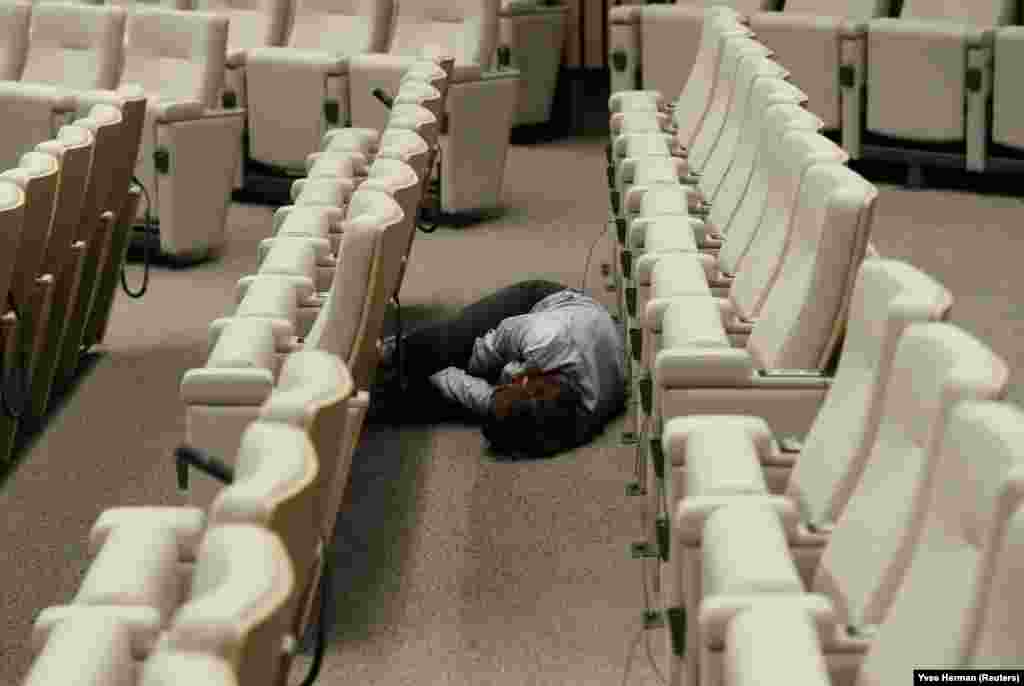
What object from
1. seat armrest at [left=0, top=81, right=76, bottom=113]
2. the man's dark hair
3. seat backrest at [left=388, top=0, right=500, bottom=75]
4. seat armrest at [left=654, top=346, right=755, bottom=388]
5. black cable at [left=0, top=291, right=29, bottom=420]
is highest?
seat backrest at [left=388, top=0, right=500, bottom=75]

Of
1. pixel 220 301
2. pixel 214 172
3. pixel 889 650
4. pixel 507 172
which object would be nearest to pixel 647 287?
pixel 889 650

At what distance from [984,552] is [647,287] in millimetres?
1747

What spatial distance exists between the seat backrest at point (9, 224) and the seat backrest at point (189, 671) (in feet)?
6.24

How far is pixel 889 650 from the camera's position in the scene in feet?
5.44

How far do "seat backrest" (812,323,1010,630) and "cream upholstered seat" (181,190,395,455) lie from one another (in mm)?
973

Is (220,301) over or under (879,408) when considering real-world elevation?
under

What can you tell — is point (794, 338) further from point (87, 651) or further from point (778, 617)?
point (87, 651)

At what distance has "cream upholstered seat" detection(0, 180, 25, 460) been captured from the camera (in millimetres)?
3096

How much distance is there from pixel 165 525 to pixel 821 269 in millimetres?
1065

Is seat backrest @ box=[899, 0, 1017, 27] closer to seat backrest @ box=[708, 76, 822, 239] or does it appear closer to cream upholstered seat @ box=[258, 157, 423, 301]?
seat backrest @ box=[708, 76, 822, 239]

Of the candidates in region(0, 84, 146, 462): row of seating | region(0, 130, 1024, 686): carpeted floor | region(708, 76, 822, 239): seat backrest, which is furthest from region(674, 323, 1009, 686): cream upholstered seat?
region(0, 84, 146, 462): row of seating

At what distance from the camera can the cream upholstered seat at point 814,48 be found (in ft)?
19.4

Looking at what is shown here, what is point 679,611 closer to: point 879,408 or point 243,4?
point 879,408

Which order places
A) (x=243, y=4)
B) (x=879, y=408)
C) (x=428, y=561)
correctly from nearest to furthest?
(x=879, y=408) < (x=428, y=561) < (x=243, y=4)
